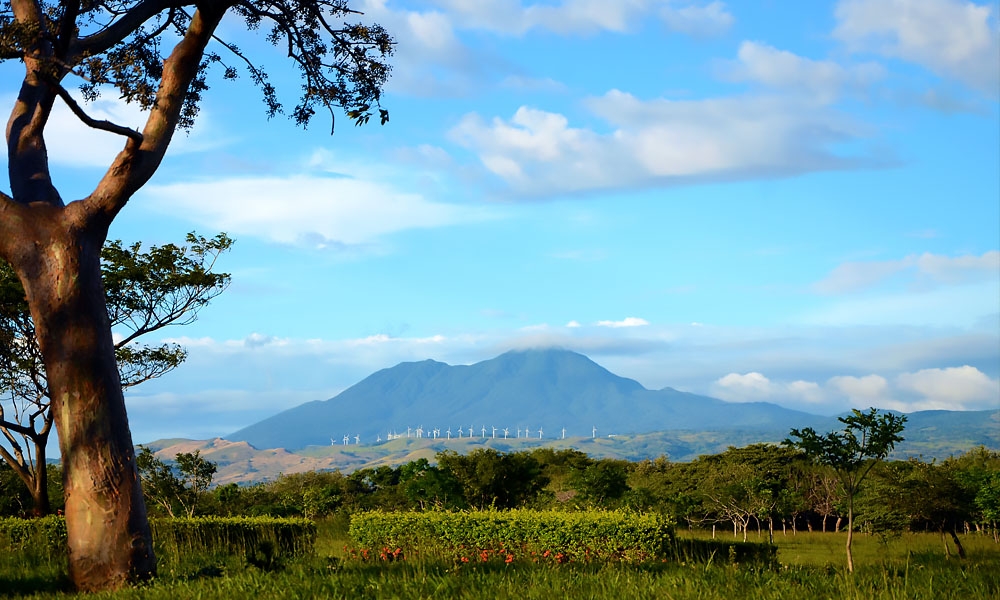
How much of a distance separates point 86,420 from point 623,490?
36.0 metres

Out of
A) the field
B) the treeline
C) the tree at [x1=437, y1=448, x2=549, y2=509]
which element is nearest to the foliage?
the treeline

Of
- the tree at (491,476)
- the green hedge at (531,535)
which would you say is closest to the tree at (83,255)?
the green hedge at (531,535)

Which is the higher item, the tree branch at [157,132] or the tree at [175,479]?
the tree branch at [157,132]

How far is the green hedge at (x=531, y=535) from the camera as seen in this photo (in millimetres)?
15906

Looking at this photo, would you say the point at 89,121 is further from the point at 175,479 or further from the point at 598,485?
the point at 598,485

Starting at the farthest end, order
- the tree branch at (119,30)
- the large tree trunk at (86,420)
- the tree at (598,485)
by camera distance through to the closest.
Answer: the tree at (598,485) < the tree branch at (119,30) < the large tree trunk at (86,420)

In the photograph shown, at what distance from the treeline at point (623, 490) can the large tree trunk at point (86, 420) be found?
11.8m

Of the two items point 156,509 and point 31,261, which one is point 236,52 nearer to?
point 31,261

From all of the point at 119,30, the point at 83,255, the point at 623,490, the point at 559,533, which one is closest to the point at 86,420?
the point at 83,255

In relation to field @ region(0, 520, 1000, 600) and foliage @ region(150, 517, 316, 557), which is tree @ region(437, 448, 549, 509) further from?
field @ region(0, 520, 1000, 600)

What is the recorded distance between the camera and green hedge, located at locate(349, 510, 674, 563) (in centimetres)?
1591

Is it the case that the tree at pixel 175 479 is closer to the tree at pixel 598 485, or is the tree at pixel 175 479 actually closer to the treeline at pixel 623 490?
the treeline at pixel 623 490

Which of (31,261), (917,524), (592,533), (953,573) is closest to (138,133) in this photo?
(31,261)

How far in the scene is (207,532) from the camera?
55.3 feet
